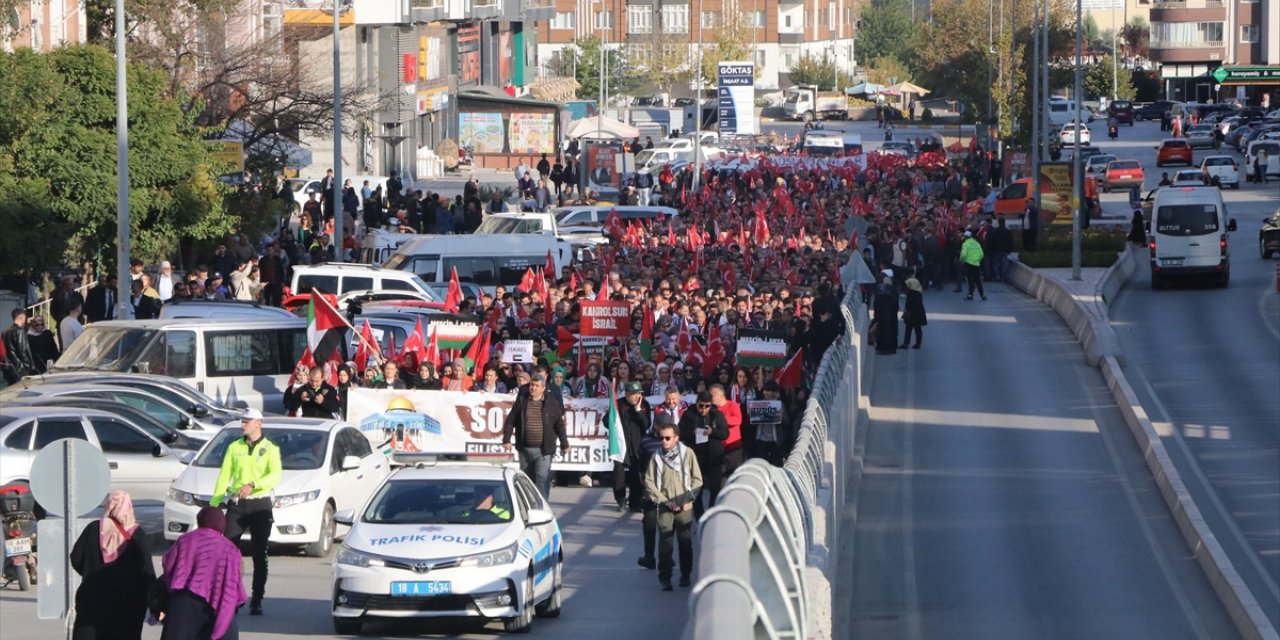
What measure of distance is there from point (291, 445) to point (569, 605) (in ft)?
11.7

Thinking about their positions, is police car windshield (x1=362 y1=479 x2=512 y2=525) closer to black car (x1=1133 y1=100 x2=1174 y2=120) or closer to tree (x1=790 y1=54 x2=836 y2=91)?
black car (x1=1133 y1=100 x2=1174 y2=120)

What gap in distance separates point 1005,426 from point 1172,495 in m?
5.72

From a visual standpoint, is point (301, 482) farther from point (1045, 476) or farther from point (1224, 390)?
point (1224, 390)

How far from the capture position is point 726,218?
144 feet

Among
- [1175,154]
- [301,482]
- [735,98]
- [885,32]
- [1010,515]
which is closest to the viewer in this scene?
[301,482]

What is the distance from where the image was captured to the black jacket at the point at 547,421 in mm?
19281

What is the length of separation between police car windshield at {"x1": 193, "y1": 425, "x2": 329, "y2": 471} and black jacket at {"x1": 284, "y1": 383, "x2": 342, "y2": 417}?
11.2ft

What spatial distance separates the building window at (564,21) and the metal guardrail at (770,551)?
127m

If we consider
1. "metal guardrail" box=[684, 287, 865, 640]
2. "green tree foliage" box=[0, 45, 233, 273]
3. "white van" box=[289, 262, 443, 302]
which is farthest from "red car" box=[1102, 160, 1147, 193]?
"metal guardrail" box=[684, 287, 865, 640]

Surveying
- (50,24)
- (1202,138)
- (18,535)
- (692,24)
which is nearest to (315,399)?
(18,535)

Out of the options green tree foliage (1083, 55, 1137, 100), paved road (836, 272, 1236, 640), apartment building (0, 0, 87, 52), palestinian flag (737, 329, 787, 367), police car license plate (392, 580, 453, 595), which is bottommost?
paved road (836, 272, 1236, 640)

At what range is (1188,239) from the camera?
142ft

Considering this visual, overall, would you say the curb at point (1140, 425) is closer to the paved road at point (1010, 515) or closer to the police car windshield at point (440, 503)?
the paved road at point (1010, 515)

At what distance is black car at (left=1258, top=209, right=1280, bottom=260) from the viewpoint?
1875 inches
